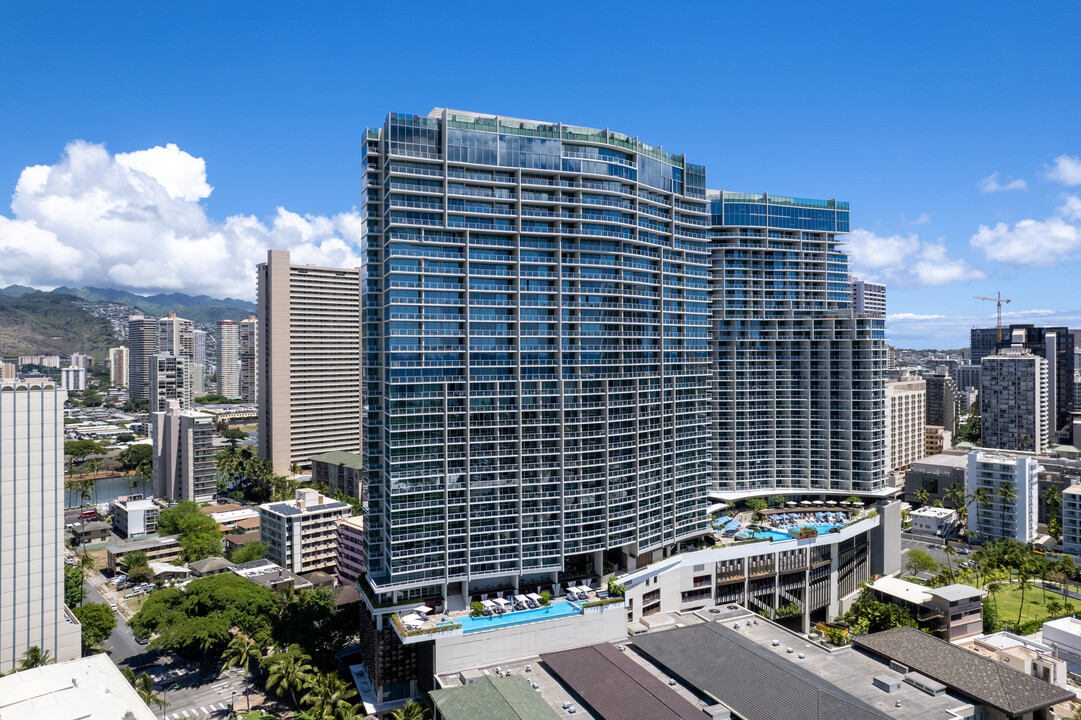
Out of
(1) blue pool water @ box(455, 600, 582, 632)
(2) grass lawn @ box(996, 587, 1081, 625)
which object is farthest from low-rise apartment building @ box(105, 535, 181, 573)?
(2) grass lawn @ box(996, 587, 1081, 625)

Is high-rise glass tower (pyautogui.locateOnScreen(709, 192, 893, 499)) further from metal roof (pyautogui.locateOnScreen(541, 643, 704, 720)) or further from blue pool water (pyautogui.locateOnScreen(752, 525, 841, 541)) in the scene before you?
metal roof (pyautogui.locateOnScreen(541, 643, 704, 720))

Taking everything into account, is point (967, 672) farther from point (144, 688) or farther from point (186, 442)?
point (186, 442)

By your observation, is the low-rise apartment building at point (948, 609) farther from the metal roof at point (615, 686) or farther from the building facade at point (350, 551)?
the building facade at point (350, 551)

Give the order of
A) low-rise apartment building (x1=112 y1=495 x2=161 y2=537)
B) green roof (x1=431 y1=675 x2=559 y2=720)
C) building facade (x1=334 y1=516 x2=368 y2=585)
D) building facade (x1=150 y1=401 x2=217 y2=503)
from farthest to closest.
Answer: building facade (x1=150 y1=401 x2=217 y2=503) → low-rise apartment building (x1=112 y1=495 x2=161 y2=537) → building facade (x1=334 y1=516 x2=368 y2=585) → green roof (x1=431 y1=675 x2=559 y2=720)

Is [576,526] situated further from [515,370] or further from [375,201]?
[375,201]

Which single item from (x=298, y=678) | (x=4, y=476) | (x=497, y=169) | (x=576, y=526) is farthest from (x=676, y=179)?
(x=4, y=476)

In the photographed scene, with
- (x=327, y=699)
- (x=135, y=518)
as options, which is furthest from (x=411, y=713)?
(x=135, y=518)
